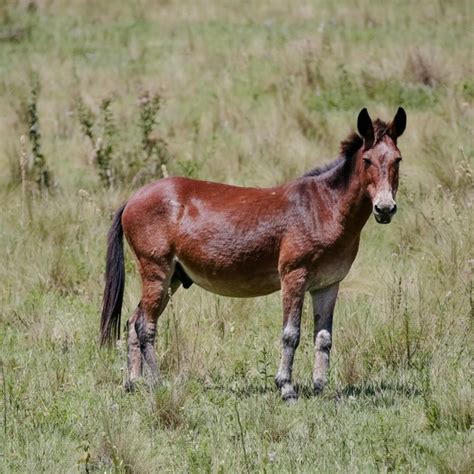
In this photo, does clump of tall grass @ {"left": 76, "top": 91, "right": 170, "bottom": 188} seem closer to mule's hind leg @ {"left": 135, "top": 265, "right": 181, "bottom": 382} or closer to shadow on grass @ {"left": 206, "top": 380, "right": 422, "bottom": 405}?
mule's hind leg @ {"left": 135, "top": 265, "right": 181, "bottom": 382}

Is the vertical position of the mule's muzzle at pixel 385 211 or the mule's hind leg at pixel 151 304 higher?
the mule's muzzle at pixel 385 211

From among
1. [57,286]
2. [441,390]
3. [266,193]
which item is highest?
[266,193]

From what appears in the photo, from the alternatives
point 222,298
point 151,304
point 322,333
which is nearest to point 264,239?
point 322,333

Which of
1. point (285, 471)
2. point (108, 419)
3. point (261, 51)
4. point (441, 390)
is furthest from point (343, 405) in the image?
point (261, 51)

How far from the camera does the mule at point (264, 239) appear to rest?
7.37 m

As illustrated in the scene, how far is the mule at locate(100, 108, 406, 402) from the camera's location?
24.2 ft

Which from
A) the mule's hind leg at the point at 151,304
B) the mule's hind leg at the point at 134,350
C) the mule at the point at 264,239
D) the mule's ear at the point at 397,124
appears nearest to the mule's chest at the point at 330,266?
the mule at the point at 264,239

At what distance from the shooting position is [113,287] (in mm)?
8250

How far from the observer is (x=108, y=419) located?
20.7ft

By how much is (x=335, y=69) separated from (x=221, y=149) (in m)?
3.58

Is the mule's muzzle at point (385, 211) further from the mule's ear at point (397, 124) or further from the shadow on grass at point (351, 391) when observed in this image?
the shadow on grass at point (351, 391)

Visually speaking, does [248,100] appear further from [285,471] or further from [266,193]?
[285,471]

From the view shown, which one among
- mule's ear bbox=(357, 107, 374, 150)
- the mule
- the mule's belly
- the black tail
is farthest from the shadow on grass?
mule's ear bbox=(357, 107, 374, 150)

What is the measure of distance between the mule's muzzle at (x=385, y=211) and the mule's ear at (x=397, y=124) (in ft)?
2.26
